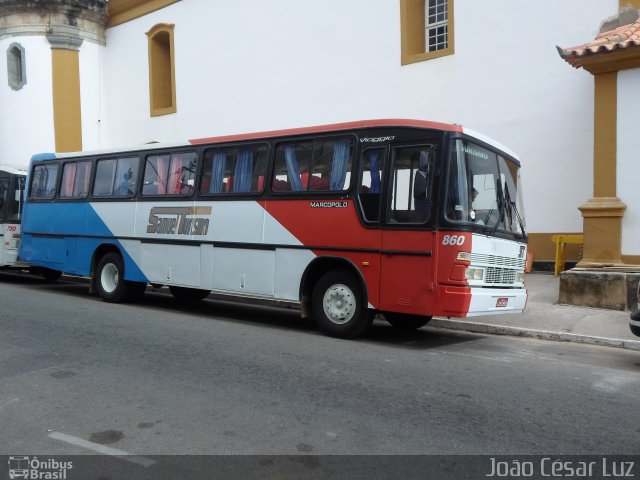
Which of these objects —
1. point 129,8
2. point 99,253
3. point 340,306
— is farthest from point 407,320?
point 129,8

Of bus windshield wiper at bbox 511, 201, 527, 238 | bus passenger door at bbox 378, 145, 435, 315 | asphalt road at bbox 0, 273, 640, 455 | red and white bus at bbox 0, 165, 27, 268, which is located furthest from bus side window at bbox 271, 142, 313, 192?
red and white bus at bbox 0, 165, 27, 268

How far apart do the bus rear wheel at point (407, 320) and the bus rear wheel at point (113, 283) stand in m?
5.09

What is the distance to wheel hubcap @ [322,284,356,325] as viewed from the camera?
8047mm

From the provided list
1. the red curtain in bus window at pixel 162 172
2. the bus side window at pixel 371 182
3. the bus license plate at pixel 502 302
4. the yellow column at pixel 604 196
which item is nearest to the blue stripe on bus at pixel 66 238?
the red curtain in bus window at pixel 162 172

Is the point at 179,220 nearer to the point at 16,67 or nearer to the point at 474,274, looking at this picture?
the point at 474,274

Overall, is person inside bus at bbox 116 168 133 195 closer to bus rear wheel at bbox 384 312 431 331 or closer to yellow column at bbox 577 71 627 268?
bus rear wheel at bbox 384 312 431 331

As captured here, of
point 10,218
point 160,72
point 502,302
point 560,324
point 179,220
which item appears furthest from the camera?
point 160,72

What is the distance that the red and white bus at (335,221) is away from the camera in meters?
7.32

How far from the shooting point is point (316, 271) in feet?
27.9

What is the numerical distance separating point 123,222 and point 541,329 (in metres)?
7.46

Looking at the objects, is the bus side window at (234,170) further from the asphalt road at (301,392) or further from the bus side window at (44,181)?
the bus side window at (44,181)

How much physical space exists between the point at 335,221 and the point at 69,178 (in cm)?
687

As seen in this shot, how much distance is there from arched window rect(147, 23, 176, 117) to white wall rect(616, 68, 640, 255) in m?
15.0

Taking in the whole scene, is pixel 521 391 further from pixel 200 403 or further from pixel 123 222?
pixel 123 222
